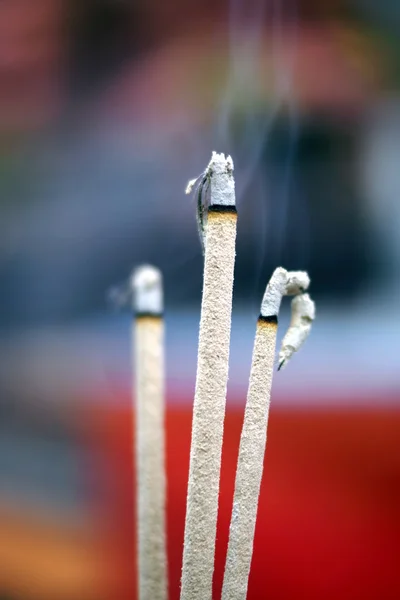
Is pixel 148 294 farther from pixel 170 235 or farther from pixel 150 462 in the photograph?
pixel 170 235

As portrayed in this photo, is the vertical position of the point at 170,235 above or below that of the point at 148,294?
above

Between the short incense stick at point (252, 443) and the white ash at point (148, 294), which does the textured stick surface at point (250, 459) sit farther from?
the white ash at point (148, 294)

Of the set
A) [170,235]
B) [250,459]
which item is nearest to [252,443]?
[250,459]

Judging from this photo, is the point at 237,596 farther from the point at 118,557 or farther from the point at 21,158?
the point at 21,158

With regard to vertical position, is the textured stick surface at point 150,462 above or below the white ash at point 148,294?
below

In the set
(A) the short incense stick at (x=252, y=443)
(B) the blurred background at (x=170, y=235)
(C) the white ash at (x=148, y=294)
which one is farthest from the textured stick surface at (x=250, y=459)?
(B) the blurred background at (x=170, y=235)

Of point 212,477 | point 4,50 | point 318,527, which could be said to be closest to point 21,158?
point 4,50
